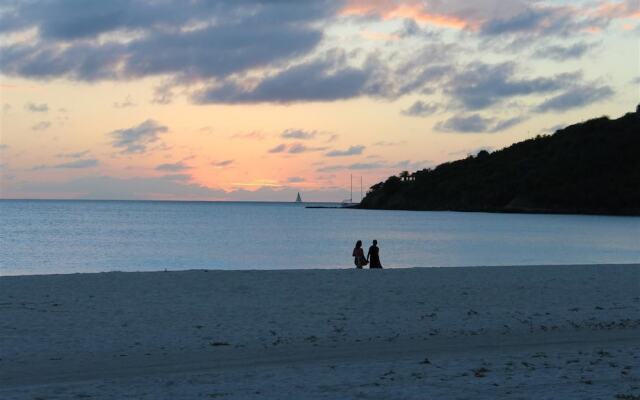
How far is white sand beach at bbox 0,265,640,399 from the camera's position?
10.1 meters

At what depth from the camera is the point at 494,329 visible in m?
15.6

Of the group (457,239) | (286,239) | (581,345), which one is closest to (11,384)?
(581,345)

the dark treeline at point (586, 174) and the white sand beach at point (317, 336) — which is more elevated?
the dark treeline at point (586, 174)

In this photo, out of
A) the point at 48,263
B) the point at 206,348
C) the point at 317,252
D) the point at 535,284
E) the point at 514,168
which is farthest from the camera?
the point at 514,168

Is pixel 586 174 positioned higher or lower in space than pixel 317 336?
higher

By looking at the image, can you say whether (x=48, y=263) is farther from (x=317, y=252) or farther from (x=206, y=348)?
(x=206, y=348)

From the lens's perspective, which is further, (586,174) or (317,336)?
(586,174)

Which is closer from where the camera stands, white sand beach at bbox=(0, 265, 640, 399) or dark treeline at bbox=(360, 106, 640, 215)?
white sand beach at bbox=(0, 265, 640, 399)

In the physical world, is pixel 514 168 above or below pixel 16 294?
above

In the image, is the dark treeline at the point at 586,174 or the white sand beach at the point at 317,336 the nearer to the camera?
the white sand beach at the point at 317,336

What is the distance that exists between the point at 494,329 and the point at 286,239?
207 ft

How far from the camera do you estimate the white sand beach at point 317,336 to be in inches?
397

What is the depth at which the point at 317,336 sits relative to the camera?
14445 millimetres

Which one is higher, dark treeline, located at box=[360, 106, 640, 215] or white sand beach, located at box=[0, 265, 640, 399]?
dark treeline, located at box=[360, 106, 640, 215]
